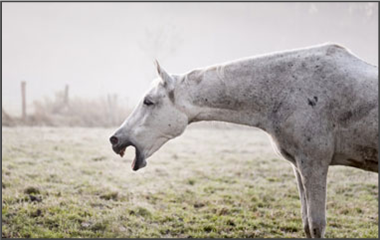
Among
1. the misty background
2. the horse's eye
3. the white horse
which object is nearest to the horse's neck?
the white horse

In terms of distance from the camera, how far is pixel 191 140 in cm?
1722

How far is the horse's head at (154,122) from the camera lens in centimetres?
437

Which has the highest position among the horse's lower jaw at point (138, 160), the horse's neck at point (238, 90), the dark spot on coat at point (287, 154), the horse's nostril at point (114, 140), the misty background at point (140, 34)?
the horse's neck at point (238, 90)

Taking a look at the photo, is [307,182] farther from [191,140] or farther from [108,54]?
[108,54]

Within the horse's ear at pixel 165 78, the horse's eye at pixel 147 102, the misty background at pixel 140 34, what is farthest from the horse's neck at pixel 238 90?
the misty background at pixel 140 34

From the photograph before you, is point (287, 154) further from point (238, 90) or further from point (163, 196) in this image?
point (163, 196)

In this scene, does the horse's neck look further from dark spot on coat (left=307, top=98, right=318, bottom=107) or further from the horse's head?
dark spot on coat (left=307, top=98, right=318, bottom=107)

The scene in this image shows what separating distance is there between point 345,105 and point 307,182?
0.82 meters

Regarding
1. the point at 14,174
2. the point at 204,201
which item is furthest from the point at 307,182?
the point at 14,174

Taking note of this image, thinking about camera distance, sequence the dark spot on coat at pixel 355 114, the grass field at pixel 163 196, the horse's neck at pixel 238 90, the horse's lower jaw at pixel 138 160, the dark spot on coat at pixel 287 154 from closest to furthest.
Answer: the dark spot on coat at pixel 355 114
the dark spot on coat at pixel 287 154
the horse's neck at pixel 238 90
the horse's lower jaw at pixel 138 160
the grass field at pixel 163 196

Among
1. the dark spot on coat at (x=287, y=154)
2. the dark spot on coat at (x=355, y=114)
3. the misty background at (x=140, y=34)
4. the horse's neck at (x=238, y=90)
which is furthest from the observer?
the misty background at (x=140, y=34)

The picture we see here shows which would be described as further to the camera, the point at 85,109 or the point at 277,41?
the point at 277,41

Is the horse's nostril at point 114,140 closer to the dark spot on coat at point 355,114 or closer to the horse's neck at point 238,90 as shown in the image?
the horse's neck at point 238,90

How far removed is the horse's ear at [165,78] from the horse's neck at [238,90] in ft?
0.60
